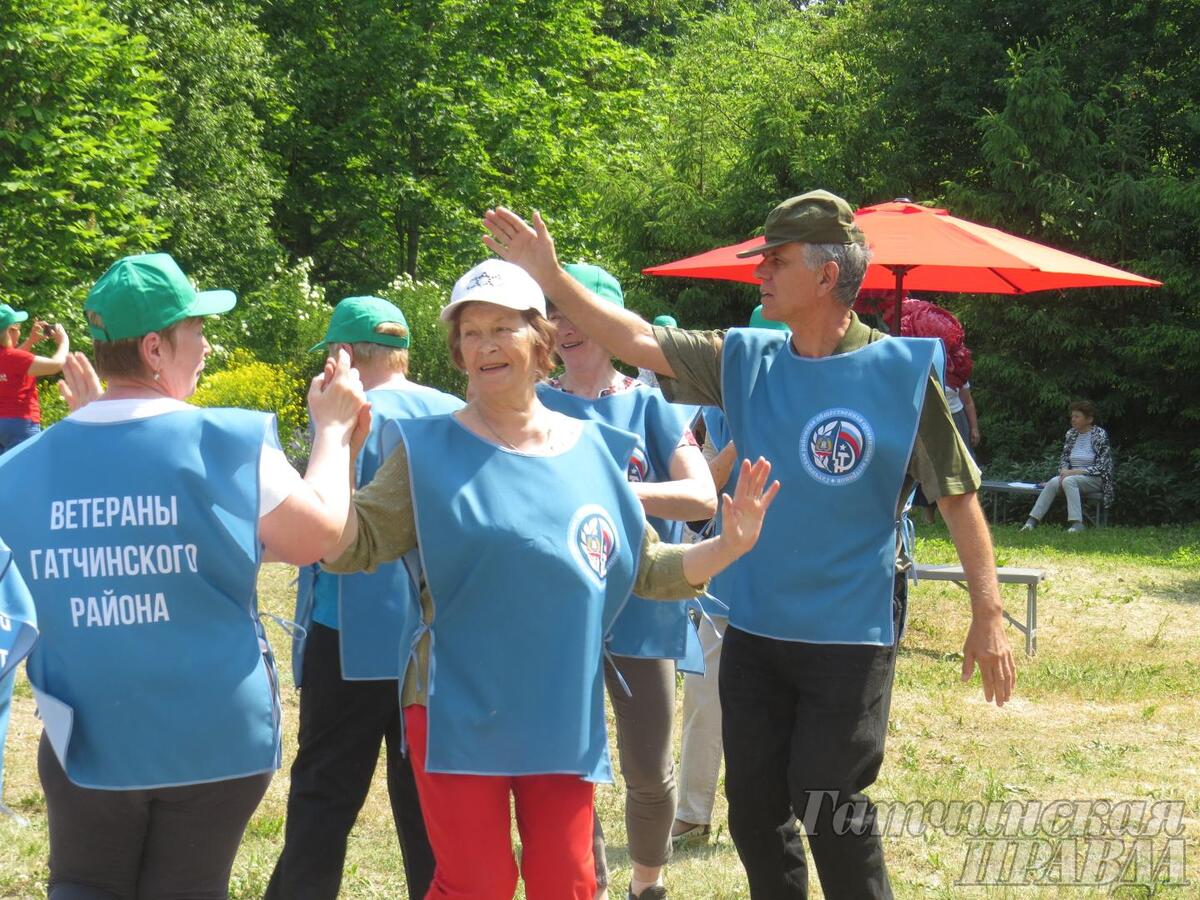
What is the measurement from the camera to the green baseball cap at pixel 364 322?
4.31 meters

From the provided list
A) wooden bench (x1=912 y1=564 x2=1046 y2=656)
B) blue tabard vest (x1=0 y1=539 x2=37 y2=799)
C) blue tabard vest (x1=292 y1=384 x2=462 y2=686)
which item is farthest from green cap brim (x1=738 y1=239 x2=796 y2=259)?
wooden bench (x1=912 y1=564 x2=1046 y2=656)

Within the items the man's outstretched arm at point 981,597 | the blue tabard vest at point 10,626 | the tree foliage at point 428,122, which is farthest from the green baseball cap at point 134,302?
the tree foliage at point 428,122

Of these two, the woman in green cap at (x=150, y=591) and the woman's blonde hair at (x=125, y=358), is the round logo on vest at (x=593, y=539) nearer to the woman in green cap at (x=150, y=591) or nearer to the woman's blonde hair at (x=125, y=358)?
the woman in green cap at (x=150, y=591)

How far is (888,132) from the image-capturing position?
20391 mm

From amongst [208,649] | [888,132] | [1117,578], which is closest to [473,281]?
[208,649]

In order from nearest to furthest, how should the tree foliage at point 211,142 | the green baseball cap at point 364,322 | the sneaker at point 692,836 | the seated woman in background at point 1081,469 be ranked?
1. the green baseball cap at point 364,322
2. the sneaker at point 692,836
3. the seated woman in background at point 1081,469
4. the tree foliage at point 211,142

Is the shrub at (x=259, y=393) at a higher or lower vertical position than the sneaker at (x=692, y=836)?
higher

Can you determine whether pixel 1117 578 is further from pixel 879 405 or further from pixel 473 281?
pixel 473 281

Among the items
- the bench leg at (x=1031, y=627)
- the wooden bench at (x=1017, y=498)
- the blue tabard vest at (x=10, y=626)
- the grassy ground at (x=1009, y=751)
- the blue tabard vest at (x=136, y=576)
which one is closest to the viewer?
the blue tabard vest at (x=10, y=626)

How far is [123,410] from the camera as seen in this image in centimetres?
287

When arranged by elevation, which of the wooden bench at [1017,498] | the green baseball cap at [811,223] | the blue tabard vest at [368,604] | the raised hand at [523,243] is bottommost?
the wooden bench at [1017,498]

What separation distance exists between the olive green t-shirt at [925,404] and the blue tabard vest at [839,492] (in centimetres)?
5

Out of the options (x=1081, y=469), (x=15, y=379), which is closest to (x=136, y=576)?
(x=15, y=379)

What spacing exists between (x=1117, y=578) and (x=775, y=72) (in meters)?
12.0
